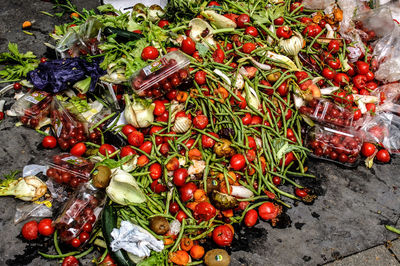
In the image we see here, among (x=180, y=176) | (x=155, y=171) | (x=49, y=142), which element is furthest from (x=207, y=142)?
(x=49, y=142)

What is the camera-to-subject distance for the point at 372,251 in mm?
3520

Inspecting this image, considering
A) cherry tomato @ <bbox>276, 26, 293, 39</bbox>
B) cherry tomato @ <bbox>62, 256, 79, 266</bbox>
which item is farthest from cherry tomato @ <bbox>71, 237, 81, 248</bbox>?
cherry tomato @ <bbox>276, 26, 293, 39</bbox>

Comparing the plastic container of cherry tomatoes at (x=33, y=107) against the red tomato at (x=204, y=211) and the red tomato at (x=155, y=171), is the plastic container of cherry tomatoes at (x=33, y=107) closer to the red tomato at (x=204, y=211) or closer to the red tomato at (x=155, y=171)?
the red tomato at (x=155, y=171)

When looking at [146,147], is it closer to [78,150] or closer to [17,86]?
[78,150]

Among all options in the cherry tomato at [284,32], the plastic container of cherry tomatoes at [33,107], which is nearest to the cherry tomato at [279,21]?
the cherry tomato at [284,32]

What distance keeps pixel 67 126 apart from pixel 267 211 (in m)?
2.67

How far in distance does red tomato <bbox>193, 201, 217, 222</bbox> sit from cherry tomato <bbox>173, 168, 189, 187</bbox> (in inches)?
12.3

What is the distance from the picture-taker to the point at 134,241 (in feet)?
10.3

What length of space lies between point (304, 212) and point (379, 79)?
102 inches

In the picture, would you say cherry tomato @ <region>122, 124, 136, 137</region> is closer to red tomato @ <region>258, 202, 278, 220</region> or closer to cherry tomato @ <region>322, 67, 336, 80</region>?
red tomato @ <region>258, 202, 278, 220</region>

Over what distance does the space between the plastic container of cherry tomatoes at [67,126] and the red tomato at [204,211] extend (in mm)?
1791

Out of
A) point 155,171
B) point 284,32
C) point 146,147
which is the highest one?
point 284,32

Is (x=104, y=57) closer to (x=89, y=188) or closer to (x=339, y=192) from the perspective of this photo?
(x=89, y=188)

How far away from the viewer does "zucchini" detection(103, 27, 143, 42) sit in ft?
14.9
